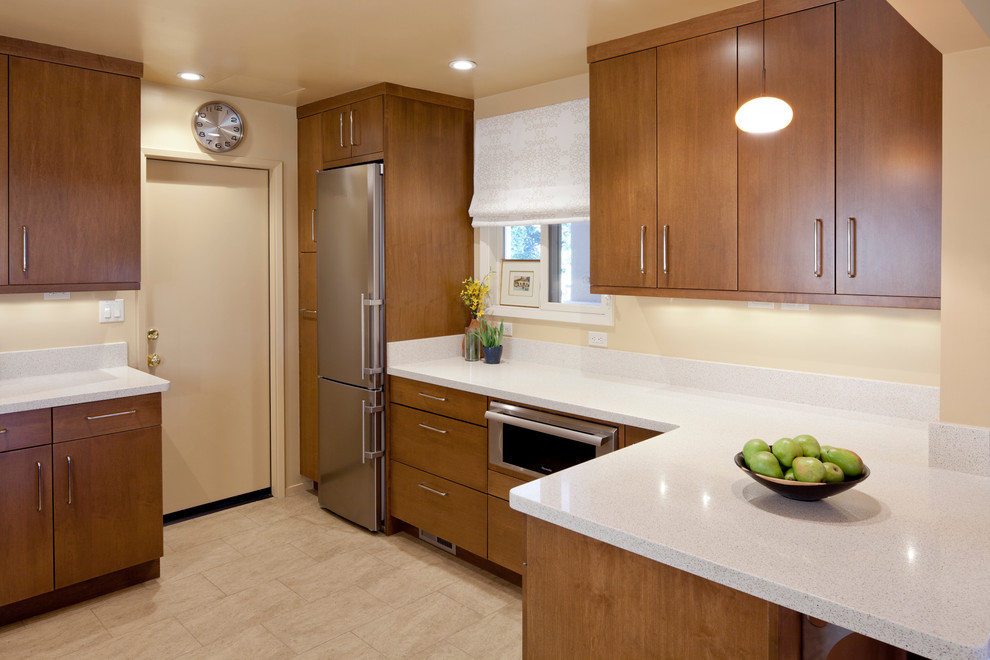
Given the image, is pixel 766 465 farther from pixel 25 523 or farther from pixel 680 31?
pixel 25 523

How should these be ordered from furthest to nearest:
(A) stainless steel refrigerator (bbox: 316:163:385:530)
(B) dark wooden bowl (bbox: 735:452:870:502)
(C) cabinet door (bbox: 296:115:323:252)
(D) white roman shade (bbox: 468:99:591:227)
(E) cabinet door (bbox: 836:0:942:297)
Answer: (C) cabinet door (bbox: 296:115:323:252) < (A) stainless steel refrigerator (bbox: 316:163:385:530) < (D) white roman shade (bbox: 468:99:591:227) < (E) cabinet door (bbox: 836:0:942:297) < (B) dark wooden bowl (bbox: 735:452:870:502)

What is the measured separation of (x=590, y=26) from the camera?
2.81 m

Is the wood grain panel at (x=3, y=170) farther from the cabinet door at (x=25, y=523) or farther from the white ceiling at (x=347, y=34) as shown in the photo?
the cabinet door at (x=25, y=523)

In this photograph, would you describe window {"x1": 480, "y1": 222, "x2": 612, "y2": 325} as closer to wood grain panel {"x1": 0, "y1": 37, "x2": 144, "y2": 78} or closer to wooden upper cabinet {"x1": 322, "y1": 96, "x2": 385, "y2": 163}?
wooden upper cabinet {"x1": 322, "y1": 96, "x2": 385, "y2": 163}

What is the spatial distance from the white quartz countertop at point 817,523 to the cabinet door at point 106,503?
2179 mm

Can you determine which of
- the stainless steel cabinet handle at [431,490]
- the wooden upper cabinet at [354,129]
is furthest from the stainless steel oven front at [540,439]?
the wooden upper cabinet at [354,129]

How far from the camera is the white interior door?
390 cm

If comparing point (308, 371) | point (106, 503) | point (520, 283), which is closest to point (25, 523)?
point (106, 503)

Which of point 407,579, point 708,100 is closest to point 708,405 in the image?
point 708,100

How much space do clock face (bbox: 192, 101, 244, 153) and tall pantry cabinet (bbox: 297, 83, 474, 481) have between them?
0.41m

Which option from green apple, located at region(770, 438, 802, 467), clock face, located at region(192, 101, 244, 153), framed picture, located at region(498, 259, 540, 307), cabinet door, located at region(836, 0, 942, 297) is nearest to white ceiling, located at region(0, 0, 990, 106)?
clock face, located at region(192, 101, 244, 153)

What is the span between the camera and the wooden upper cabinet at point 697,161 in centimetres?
263

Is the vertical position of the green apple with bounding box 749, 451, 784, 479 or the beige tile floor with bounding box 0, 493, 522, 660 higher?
the green apple with bounding box 749, 451, 784, 479

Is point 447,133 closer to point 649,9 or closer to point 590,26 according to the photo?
point 590,26
